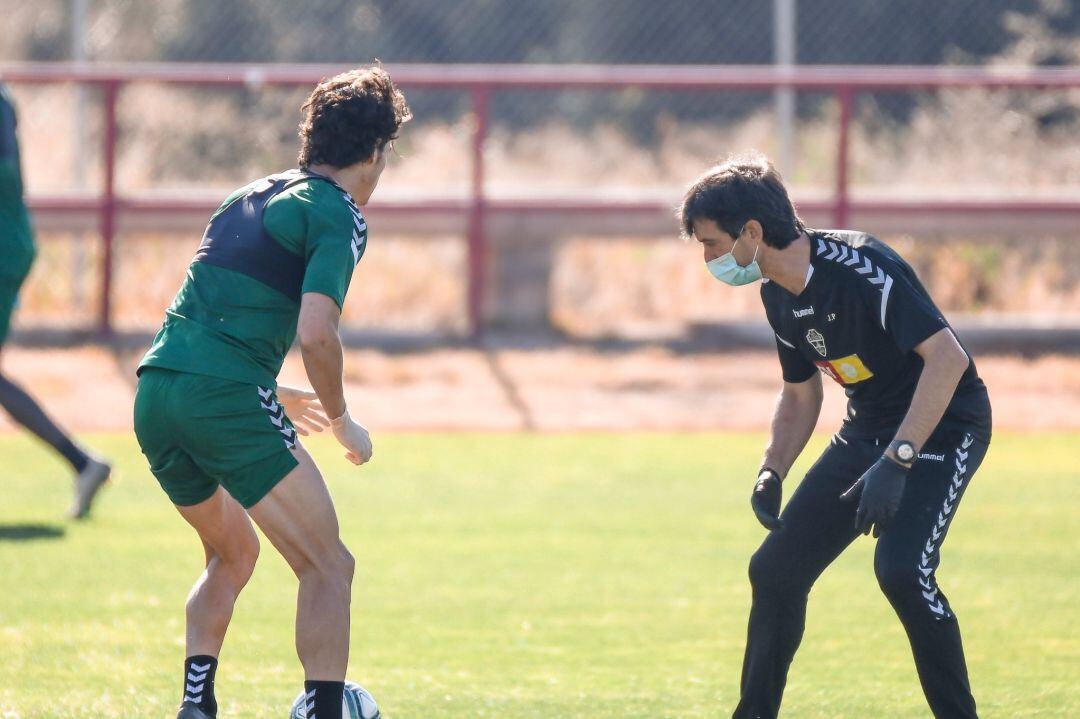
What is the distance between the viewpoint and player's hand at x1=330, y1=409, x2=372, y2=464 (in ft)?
13.9

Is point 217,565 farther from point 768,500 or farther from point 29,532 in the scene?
point 29,532

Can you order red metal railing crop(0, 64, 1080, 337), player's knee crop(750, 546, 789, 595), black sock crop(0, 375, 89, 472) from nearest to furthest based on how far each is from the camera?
player's knee crop(750, 546, 789, 595)
black sock crop(0, 375, 89, 472)
red metal railing crop(0, 64, 1080, 337)

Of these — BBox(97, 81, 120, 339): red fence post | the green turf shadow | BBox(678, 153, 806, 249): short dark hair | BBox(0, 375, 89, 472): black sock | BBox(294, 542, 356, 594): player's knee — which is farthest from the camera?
BBox(97, 81, 120, 339): red fence post

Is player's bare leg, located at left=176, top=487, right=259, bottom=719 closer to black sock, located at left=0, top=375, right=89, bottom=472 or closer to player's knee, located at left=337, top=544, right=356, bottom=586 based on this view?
player's knee, located at left=337, top=544, right=356, bottom=586

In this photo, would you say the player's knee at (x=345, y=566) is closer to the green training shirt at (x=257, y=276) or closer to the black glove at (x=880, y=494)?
the green training shirt at (x=257, y=276)

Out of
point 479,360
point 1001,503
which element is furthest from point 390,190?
point 1001,503

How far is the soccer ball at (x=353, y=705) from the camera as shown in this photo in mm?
4242

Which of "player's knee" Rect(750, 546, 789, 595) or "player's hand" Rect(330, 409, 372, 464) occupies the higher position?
"player's hand" Rect(330, 409, 372, 464)

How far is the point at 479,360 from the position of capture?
12820 millimetres

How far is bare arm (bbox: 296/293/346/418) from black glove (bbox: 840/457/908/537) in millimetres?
1420

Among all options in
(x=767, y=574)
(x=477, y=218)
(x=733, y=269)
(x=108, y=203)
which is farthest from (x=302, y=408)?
(x=108, y=203)

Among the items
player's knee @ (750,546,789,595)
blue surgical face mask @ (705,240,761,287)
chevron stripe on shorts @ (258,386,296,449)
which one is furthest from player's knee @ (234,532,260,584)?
blue surgical face mask @ (705,240,761,287)

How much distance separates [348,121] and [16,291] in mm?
3850

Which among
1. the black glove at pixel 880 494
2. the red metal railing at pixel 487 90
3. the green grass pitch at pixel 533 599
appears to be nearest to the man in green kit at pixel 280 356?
the green grass pitch at pixel 533 599
